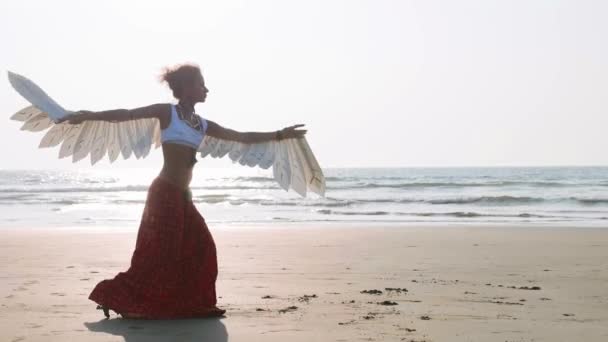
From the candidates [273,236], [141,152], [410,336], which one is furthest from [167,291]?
[273,236]

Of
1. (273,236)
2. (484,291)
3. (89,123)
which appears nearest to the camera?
(89,123)

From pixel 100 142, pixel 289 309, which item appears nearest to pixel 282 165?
pixel 289 309

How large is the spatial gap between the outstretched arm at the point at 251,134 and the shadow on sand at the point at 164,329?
134 cm

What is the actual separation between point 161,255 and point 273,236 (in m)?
9.27

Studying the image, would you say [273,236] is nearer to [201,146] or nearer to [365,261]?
[365,261]

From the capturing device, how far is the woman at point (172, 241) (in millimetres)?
5227

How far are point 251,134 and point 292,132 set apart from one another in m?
0.32

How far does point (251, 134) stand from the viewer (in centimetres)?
583

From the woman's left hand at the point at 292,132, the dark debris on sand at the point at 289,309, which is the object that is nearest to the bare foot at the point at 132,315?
the dark debris on sand at the point at 289,309

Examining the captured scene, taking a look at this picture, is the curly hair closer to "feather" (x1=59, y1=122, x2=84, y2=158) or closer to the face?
the face

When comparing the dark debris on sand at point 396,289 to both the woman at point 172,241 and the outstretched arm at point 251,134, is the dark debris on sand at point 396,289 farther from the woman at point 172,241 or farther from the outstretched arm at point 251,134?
the woman at point 172,241

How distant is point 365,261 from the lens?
9984mm

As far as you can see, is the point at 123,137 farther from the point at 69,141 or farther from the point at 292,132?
the point at 292,132

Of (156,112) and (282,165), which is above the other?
(156,112)
